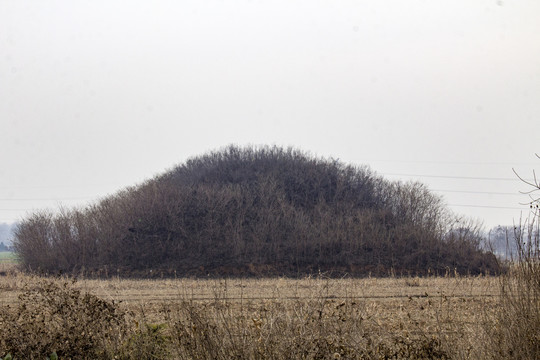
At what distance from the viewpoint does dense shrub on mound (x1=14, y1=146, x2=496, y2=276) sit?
43812mm

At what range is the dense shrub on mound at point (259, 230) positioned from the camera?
144 feet

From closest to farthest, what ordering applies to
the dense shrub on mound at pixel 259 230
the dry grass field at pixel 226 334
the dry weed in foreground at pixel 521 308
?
Result: the dry weed in foreground at pixel 521 308
the dry grass field at pixel 226 334
the dense shrub on mound at pixel 259 230

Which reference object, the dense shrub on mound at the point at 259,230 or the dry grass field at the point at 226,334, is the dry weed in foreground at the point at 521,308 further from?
the dense shrub on mound at the point at 259,230

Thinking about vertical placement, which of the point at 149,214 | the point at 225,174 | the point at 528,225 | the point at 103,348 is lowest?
the point at 103,348

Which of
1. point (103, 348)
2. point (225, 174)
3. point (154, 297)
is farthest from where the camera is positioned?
point (225, 174)

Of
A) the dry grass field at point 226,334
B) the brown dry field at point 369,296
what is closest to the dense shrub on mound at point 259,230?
the brown dry field at point 369,296

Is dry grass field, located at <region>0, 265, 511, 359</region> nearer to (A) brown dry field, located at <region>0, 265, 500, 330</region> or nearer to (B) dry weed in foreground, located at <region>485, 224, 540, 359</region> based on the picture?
(B) dry weed in foreground, located at <region>485, 224, 540, 359</region>

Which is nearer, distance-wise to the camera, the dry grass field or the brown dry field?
the dry grass field

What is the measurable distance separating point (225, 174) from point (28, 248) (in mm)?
17708

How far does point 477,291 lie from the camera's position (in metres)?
23.3

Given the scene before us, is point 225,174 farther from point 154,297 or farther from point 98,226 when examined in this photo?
point 154,297

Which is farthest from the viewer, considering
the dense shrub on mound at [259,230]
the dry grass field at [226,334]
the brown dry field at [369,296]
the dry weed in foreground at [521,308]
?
the dense shrub on mound at [259,230]

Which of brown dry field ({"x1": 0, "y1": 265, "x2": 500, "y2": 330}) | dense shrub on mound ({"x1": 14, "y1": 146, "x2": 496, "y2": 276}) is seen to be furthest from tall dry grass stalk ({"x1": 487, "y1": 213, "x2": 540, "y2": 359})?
dense shrub on mound ({"x1": 14, "y1": 146, "x2": 496, "y2": 276})

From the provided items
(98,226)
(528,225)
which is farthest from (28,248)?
(528,225)
